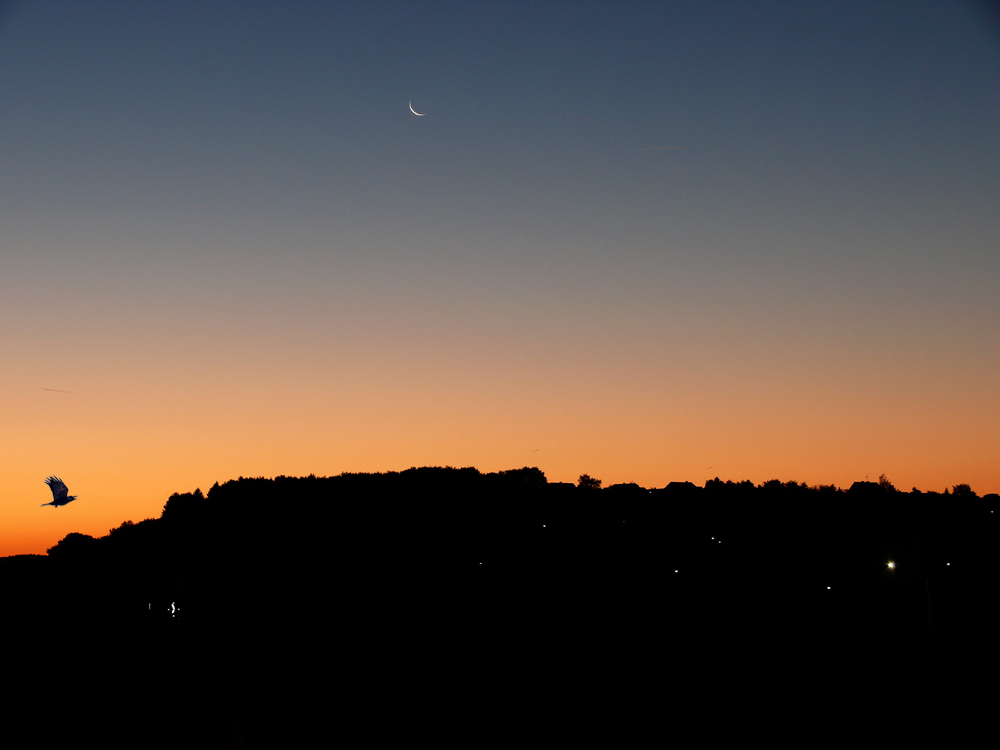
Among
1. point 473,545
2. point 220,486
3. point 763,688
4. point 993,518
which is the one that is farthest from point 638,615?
point 220,486

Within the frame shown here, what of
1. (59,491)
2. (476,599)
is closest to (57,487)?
(59,491)

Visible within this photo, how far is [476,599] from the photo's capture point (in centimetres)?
4150

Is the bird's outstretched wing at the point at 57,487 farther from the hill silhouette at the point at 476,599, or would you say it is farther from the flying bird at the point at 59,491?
the hill silhouette at the point at 476,599

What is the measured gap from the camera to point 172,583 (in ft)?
171

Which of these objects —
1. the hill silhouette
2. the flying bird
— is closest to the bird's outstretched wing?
the flying bird

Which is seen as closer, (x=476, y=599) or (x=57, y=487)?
(x=57, y=487)

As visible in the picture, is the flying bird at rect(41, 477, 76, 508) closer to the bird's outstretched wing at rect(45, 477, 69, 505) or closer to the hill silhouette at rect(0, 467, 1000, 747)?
the bird's outstretched wing at rect(45, 477, 69, 505)

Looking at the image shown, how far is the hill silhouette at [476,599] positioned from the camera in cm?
1870

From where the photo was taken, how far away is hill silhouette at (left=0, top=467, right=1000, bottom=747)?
18703 mm

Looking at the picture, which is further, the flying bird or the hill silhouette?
the flying bird

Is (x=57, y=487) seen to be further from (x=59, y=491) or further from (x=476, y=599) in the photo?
(x=476, y=599)

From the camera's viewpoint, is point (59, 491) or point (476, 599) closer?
point (59, 491)

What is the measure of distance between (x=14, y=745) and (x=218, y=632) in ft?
58.7

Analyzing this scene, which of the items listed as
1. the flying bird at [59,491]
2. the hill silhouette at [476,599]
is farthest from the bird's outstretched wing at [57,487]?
the hill silhouette at [476,599]
